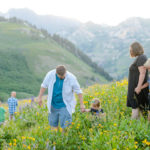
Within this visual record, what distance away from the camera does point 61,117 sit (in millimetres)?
5578

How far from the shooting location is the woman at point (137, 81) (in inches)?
217

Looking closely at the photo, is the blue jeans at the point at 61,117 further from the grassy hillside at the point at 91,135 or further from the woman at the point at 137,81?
the woman at the point at 137,81

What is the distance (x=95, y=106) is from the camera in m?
6.05

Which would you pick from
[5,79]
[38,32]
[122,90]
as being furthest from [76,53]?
[122,90]

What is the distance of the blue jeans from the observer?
5561 millimetres

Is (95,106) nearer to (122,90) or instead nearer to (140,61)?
(140,61)

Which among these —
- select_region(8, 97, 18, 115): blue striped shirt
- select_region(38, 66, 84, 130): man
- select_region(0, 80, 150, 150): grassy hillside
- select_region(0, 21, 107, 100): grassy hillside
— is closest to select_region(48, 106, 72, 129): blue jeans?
select_region(38, 66, 84, 130): man

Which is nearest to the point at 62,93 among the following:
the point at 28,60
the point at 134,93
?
the point at 134,93

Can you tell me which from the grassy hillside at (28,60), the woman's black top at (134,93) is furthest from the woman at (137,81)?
the grassy hillside at (28,60)

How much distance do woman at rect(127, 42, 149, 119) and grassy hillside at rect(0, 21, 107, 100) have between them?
90.6 metres

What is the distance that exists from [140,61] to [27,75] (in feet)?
396

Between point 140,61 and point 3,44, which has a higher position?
point 3,44

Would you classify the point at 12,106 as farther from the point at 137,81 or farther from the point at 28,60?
the point at 28,60

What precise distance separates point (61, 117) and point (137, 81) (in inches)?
86.1
